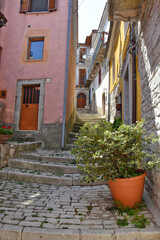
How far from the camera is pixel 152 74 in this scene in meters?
2.77

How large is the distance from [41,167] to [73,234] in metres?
2.63

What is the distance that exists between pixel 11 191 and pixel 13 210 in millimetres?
866

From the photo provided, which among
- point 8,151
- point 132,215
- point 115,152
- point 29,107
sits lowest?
point 132,215

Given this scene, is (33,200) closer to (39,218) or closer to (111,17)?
(39,218)

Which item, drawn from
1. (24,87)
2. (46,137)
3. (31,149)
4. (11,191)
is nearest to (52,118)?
(46,137)

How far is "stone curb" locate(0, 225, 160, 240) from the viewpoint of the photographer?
1.89m

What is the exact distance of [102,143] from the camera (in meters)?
2.39

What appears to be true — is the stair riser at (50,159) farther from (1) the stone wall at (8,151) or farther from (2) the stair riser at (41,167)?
(2) the stair riser at (41,167)

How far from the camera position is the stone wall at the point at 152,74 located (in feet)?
8.18

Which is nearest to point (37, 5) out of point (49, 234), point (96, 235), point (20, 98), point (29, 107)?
point (20, 98)

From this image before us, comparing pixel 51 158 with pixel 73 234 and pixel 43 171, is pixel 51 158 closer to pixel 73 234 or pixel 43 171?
pixel 43 171

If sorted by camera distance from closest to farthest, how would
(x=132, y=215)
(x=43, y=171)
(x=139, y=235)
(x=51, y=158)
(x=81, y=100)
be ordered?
(x=139, y=235)
(x=132, y=215)
(x=43, y=171)
(x=51, y=158)
(x=81, y=100)

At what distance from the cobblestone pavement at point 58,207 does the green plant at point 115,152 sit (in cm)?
52

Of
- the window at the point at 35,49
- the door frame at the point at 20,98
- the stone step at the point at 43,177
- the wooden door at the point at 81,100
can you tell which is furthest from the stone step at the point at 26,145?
the wooden door at the point at 81,100
